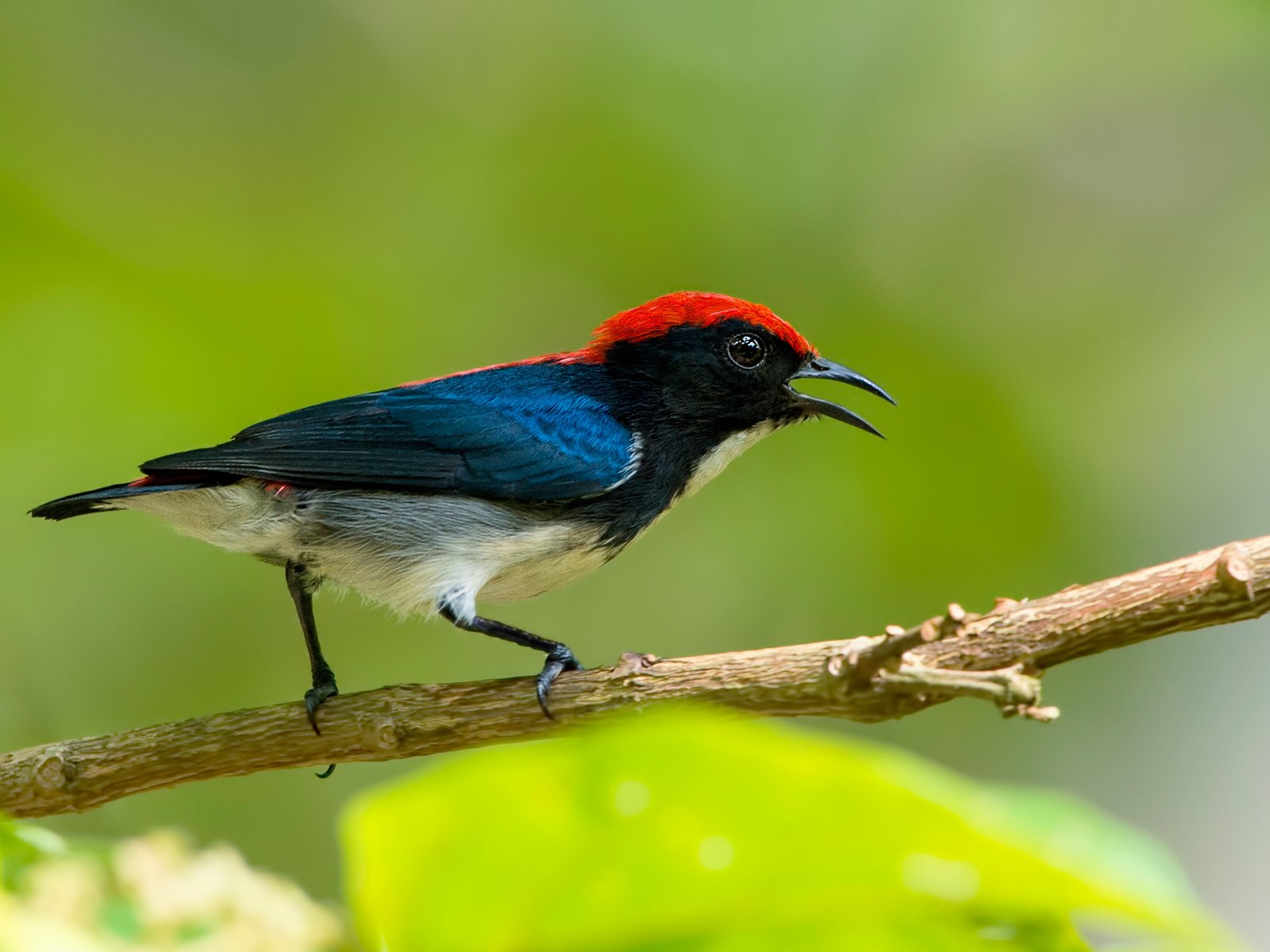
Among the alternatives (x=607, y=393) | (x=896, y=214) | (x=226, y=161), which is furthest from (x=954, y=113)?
(x=226, y=161)

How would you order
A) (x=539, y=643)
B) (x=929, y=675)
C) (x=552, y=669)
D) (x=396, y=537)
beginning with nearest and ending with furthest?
(x=929, y=675) → (x=552, y=669) → (x=539, y=643) → (x=396, y=537)

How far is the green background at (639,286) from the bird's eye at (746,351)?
1.81 m

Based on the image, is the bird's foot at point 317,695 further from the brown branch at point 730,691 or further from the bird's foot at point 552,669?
the bird's foot at point 552,669

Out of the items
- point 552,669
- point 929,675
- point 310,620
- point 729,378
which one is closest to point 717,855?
point 929,675

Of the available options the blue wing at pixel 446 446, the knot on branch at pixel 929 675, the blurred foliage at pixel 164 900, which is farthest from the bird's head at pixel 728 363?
the blurred foliage at pixel 164 900

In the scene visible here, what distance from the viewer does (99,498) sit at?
3.82 m

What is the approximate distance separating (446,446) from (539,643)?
2.89ft

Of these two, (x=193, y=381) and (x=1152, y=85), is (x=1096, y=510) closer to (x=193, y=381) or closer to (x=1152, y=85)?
(x=1152, y=85)

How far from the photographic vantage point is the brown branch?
7.93 ft

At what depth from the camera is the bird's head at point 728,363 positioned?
15.0ft

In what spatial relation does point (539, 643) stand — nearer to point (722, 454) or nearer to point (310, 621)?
point (310, 621)

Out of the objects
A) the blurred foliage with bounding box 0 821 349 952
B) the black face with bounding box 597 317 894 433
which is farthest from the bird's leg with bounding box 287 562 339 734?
the blurred foliage with bounding box 0 821 349 952

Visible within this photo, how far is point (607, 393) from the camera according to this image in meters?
4.65

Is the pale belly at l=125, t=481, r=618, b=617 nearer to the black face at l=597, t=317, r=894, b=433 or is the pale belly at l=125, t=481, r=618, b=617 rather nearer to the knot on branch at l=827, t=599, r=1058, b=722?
the black face at l=597, t=317, r=894, b=433
